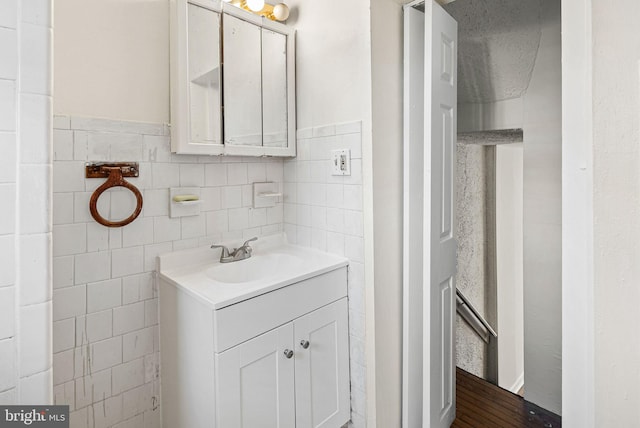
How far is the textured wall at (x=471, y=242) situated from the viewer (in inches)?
111

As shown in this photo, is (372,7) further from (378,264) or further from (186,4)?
(378,264)

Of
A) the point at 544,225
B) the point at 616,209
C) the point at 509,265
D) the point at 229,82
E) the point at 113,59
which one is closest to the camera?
the point at 616,209

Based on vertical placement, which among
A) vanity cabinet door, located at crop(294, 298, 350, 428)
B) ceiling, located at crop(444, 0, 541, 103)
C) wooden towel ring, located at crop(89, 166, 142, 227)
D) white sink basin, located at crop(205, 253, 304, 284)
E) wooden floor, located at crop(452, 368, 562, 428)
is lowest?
wooden floor, located at crop(452, 368, 562, 428)

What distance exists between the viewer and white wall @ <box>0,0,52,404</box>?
720 millimetres

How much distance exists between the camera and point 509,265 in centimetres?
327

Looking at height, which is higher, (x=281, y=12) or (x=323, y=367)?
(x=281, y=12)

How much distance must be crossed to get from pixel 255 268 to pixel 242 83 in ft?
3.01

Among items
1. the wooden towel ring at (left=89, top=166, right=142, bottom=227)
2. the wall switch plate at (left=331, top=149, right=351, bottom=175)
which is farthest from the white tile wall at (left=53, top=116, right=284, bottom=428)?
the wall switch plate at (left=331, top=149, right=351, bottom=175)

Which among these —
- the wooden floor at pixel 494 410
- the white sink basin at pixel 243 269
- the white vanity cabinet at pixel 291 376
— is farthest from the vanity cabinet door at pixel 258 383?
the wooden floor at pixel 494 410

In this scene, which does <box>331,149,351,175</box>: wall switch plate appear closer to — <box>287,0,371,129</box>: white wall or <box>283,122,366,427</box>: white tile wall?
<box>283,122,366,427</box>: white tile wall

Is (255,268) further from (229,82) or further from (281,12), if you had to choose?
(281,12)

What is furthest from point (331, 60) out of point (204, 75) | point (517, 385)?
point (517, 385)

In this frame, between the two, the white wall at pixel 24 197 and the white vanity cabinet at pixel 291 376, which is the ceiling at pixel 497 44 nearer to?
the white vanity cabinet at pixel 291 376

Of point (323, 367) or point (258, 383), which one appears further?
point (323, 367)
